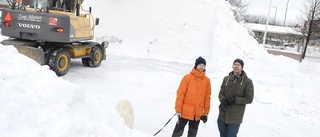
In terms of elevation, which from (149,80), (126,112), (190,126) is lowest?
(149,80)

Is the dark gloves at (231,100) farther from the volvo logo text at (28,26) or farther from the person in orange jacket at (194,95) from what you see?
the volvo logo text at (28,26)

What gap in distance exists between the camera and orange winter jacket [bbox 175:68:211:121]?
16.8ft

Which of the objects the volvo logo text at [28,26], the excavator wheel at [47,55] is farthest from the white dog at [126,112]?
the volvo logo text at [28,26]

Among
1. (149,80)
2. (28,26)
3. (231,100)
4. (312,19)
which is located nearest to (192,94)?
(231,100)

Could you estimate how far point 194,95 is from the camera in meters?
5.11

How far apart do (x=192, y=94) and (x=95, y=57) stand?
25.0ft

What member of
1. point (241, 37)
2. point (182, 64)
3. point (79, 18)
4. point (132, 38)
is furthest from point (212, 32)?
point (79, 18)

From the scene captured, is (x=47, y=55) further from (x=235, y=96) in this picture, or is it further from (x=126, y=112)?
(x=235, y=96)

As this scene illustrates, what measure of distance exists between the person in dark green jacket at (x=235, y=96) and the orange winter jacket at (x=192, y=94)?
0.31 metres

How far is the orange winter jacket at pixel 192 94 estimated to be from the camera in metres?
5.11

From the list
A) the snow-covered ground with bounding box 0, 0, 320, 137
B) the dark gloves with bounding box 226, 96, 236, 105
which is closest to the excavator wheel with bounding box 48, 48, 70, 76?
the snow-covered ground with bounding box 0, 0, 320, 137

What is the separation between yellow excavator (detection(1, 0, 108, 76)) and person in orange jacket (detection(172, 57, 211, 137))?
218 inches

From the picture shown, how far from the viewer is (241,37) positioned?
55.4ft

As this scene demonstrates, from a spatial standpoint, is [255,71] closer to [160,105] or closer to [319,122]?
[319,122]
